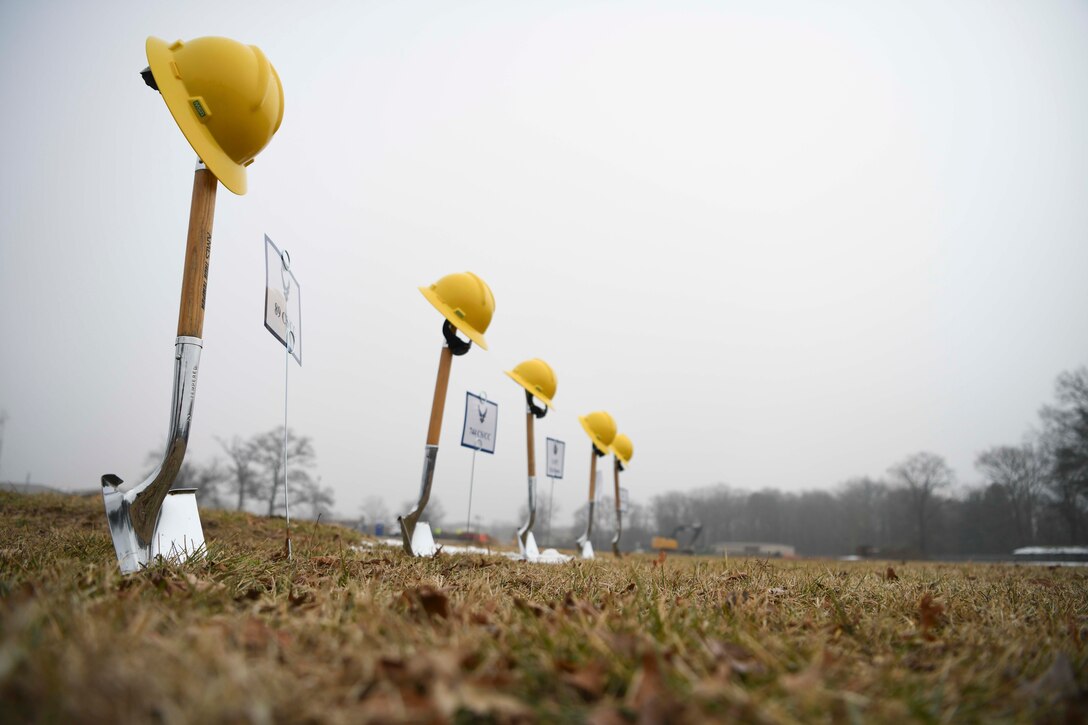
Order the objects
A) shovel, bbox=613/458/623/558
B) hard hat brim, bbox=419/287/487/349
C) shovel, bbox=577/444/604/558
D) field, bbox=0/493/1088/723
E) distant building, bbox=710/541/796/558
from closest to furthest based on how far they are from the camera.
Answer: field, bbox=0/493/1088/723
hard hat brim, bbox=419/287/487/349
distant building, bbox=710/541/796/558
shovel, bbox=577/444/604/558
shovel, bbox=613/458/623/558

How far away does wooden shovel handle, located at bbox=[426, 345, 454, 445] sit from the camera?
632 cm

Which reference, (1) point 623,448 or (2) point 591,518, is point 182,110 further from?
(1) point 623,448

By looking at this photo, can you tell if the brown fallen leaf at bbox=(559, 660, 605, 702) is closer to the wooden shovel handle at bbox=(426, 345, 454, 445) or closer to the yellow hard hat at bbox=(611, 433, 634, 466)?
the wooden shovel handle at bbox=(426, 345, 454, 445)

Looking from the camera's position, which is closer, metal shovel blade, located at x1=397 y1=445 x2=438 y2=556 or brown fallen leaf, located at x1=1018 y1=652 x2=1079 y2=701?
brown fallen leaf, located at x1=1018 y1=652 x2=1079 y2=701

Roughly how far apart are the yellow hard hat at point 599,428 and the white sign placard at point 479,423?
427cm

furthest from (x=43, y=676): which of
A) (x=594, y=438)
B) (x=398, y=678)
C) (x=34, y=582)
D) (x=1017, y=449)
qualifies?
(x=1017, y=449)

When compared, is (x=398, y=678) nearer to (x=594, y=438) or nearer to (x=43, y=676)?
(x=43, y=676)

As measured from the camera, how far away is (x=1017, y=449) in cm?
4016

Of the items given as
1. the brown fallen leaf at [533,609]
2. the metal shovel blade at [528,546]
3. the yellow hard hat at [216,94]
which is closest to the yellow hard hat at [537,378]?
the metal shovel blade at [528,546]

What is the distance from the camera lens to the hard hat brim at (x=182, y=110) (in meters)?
3.02

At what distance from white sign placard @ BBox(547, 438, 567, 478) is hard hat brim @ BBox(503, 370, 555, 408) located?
3.17m

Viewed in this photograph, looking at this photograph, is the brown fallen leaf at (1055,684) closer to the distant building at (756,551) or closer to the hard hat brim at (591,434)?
the distant building at (756,551)

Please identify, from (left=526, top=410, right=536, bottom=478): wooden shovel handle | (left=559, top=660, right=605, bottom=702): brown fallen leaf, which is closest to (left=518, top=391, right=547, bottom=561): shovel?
(left=526, top=410, right=536, bottom=478): wooden shovel handle

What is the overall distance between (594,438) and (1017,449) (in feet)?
135
